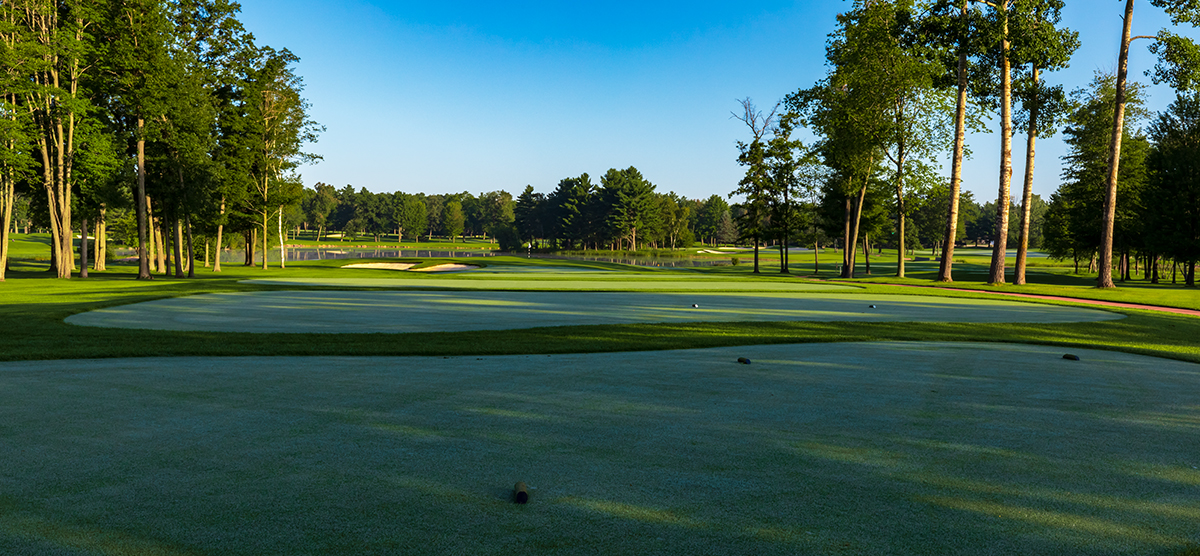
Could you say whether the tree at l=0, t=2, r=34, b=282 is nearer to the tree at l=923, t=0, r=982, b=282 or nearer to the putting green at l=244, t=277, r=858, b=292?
the putting green at l=244, t=277, r=858, b=292

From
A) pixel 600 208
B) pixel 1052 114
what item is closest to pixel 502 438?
pixel 1052 114

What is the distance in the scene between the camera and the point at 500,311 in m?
17.2

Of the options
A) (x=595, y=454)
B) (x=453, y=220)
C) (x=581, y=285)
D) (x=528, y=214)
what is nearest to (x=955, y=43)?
(x=581, y=285)

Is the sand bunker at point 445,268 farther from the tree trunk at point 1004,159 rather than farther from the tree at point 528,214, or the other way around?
the tree at point 528,214

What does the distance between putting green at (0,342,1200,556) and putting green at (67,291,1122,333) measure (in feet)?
19.6

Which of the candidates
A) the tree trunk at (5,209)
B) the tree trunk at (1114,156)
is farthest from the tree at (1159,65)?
the tree trunk at (5,209)

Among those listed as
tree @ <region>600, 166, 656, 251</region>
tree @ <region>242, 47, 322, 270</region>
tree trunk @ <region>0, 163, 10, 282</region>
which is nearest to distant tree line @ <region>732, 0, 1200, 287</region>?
tree @ <region>242, 47, 322, 270</region>

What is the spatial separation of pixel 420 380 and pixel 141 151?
39.3 metres

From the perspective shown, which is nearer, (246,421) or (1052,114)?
(246,421)

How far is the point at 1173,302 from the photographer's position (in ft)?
76.2

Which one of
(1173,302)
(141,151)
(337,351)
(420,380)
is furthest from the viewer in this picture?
(141,151)

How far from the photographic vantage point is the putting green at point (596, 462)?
3344mm

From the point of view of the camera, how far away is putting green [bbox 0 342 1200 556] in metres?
3.34

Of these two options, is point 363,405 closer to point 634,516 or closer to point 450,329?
point 634,516
